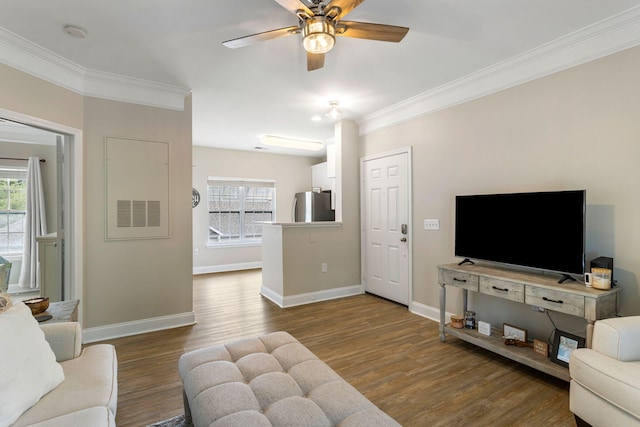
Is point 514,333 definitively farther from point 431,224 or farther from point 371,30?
point 371,30

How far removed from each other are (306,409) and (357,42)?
8.25ft

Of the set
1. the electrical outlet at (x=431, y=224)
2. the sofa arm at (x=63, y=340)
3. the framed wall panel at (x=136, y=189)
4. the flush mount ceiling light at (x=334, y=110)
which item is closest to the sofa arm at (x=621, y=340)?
the electrical outlet at (x=431, y=224)

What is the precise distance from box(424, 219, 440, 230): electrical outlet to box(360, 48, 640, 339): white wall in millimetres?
52

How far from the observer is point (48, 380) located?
1361 mm

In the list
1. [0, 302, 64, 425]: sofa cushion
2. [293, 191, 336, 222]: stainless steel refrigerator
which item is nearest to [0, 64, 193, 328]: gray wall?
[0, 302, 64, 425]: sofa cushion

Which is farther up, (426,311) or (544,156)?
(544,156)

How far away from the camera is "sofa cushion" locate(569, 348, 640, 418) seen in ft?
4.66

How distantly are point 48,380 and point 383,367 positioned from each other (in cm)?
210

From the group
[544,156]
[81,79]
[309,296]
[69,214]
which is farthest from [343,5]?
[309,296]

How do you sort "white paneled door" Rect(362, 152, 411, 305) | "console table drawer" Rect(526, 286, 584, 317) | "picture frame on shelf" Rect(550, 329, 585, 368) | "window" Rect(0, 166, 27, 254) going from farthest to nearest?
"window" Rect(0, 166, 27, 254), "white paneled door" Rect(362, 152, 411, 305), "picture frame on shelf" Rect(550, 329, 585, 368), "console table drawer" Rect(526, 286, 584, 317)

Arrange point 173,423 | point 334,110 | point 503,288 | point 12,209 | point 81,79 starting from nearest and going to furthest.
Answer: point 173,423
point 503,288
point 81,79
point 334,110
point 12,209

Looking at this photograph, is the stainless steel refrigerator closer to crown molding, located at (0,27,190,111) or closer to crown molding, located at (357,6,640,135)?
crown molding, located at (357,6,640,135)

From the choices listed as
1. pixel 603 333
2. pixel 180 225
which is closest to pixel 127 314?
pixel 180 225

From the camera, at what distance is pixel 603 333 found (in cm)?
170
